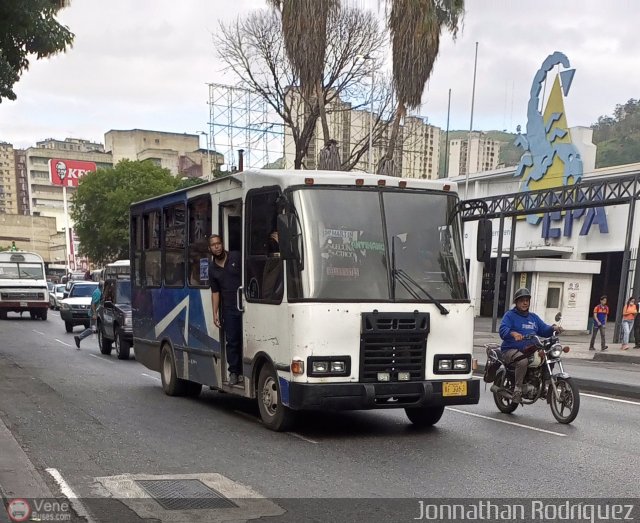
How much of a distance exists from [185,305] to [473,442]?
479 centimetres

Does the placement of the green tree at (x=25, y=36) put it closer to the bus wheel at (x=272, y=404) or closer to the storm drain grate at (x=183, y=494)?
the bus wheel at (x=272, y=404)

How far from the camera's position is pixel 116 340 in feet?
62.0

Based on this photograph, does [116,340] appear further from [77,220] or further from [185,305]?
[77,220]

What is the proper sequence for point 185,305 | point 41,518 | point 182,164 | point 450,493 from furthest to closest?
1. point 182,164
2. point 185,305
3. point 450,493
4. point 41,518

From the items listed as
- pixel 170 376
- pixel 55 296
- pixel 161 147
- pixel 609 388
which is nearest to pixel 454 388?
pixel 170 376

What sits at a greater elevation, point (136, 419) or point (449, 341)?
point (449, 341)

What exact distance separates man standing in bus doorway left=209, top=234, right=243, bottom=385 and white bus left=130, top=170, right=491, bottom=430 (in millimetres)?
210

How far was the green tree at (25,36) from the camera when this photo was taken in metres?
11.7

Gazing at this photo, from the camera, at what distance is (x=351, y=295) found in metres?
7.93

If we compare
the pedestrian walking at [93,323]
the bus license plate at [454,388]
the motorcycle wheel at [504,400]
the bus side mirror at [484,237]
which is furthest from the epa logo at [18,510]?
the pedestrian walking at [93,323]

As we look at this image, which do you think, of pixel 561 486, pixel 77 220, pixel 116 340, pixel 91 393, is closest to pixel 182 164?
pixel 77 220

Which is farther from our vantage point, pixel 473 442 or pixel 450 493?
pixel 473 442

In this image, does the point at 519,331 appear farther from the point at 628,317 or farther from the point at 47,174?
the point at 47,174


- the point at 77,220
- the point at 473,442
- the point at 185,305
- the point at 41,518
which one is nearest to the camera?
the point at 41,518
